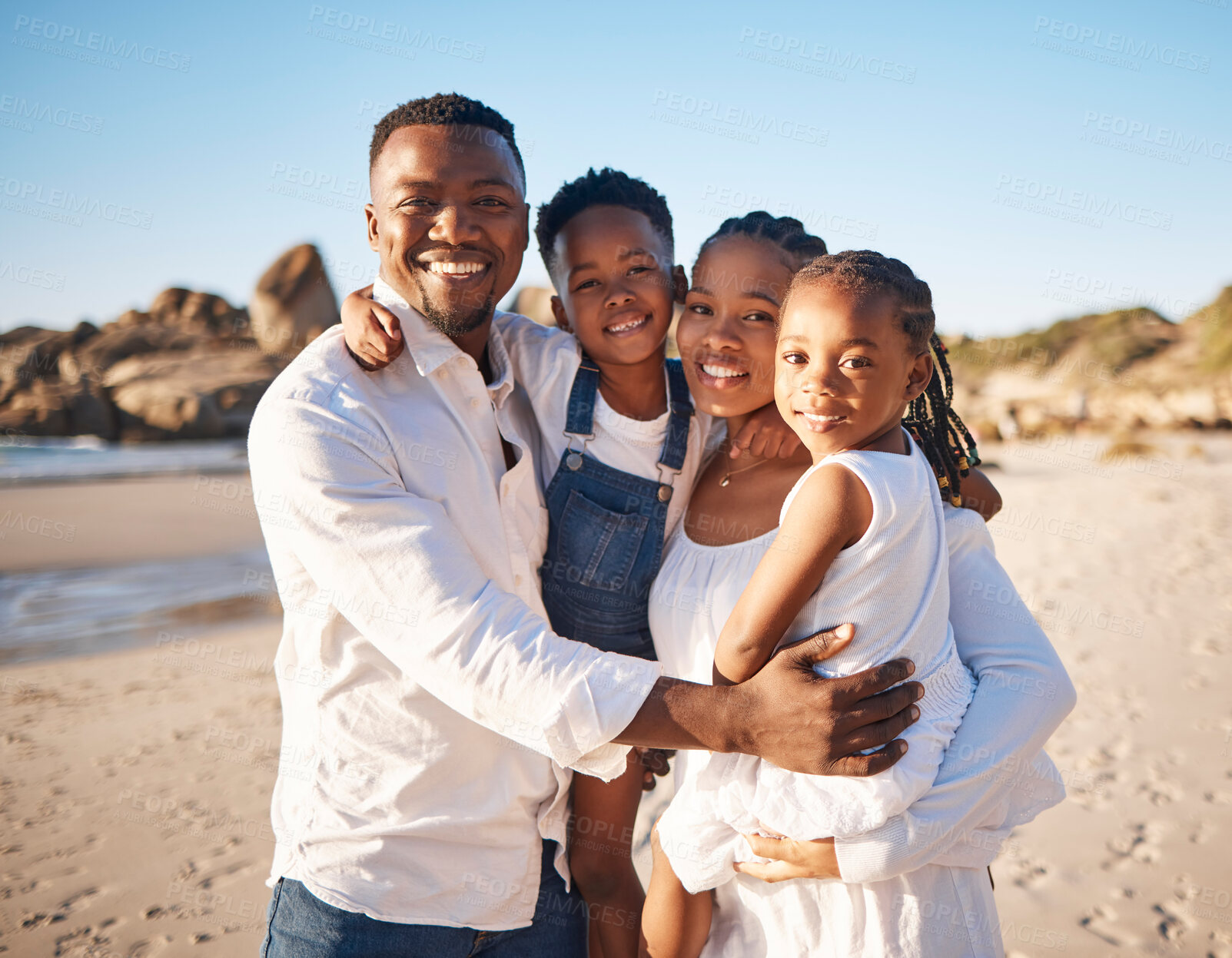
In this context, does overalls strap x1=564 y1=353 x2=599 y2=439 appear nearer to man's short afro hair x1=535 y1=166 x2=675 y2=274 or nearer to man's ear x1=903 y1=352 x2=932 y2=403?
man's short afro hair x1=535 y1=166 x2=675 y2=274

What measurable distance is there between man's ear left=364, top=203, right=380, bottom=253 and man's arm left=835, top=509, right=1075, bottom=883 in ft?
5.73

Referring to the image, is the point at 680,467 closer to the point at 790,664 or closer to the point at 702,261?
the point at 702,261

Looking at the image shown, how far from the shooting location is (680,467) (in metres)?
2.44

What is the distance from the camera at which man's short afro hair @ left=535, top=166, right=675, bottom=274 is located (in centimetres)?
272

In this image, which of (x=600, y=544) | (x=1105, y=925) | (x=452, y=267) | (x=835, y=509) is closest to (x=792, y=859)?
(x=835, y=509)

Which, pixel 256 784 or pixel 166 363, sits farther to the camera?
pixel 166 363

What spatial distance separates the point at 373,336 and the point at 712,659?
46.0 inches

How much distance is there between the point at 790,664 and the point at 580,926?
3.67ft

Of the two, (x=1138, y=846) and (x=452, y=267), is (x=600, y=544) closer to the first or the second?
(x=452, y=267)

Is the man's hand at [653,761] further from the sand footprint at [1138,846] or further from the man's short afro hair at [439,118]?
the sand footprint at [1138,846]

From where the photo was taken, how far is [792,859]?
1632 mm

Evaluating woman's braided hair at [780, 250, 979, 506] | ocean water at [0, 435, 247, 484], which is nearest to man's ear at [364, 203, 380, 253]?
woman's braided hair at [780, 250, 979, 506]

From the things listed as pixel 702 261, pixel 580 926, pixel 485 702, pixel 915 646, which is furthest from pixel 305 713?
pixel 702 261

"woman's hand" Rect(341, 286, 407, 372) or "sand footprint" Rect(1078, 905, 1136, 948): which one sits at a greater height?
"woman's hand" Rect(341, 286, 407, 372)
